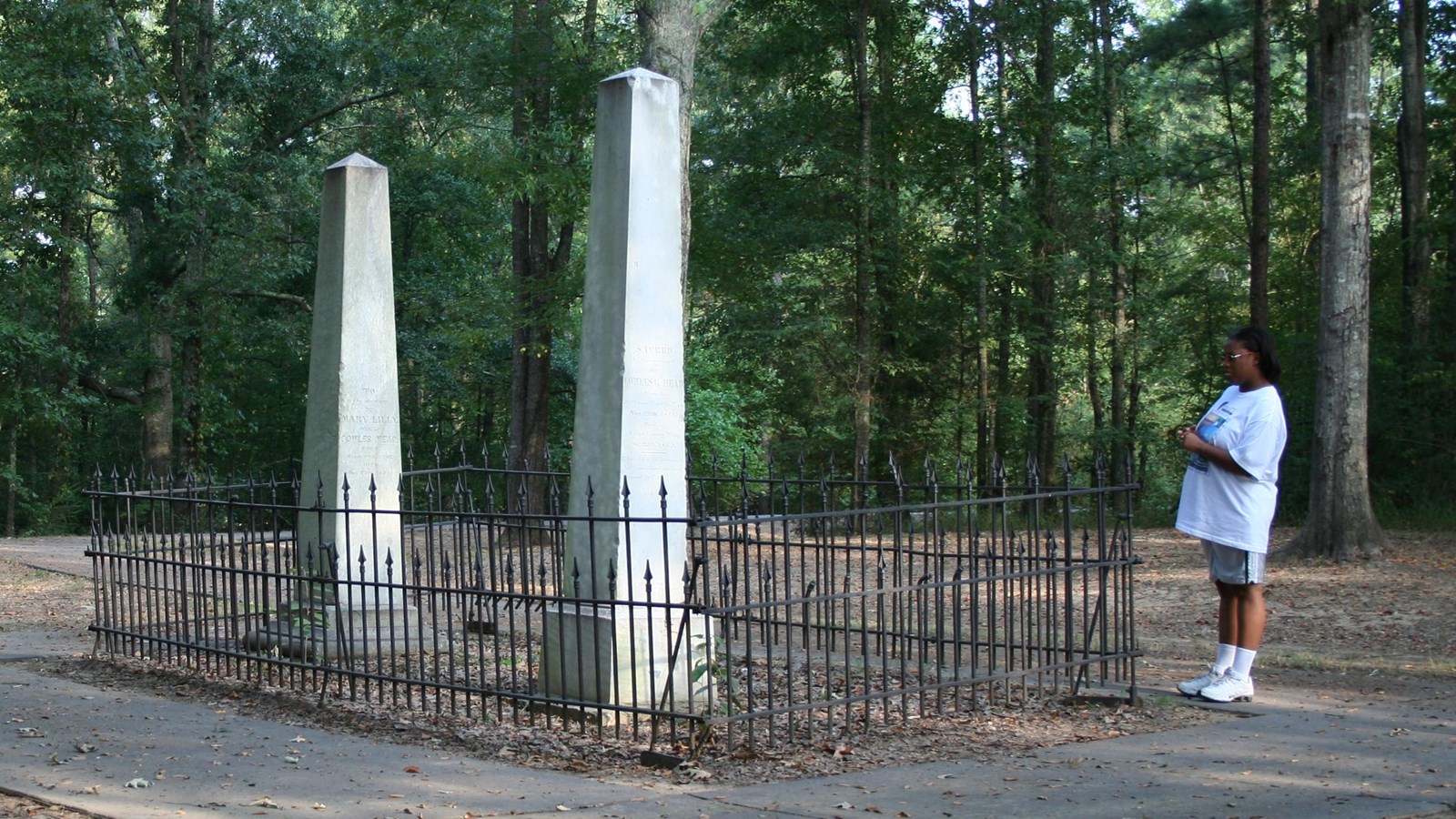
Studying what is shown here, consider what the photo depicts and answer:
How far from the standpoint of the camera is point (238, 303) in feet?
92.9

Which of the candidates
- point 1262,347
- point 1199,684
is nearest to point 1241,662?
point 1199,684

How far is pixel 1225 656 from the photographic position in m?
7.43

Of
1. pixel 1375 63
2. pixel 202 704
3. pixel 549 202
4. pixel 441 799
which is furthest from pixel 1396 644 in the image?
pixel 1375 63

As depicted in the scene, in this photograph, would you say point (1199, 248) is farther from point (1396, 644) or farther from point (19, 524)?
point (19, 524)

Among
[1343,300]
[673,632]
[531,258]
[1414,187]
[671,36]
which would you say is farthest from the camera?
[1414,187]

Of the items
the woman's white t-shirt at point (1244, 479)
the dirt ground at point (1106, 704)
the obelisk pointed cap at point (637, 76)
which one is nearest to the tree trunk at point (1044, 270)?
the dirt ground at point (1106, 704)

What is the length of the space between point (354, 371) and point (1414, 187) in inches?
791

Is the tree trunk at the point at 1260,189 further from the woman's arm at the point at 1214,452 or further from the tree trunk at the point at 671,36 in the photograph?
the woman's arm at the point at 1214,452

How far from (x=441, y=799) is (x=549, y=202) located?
15.5m

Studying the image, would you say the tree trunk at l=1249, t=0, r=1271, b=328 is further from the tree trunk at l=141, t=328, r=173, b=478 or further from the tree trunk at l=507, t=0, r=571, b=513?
the tree trunk at l=141, t=328, r=173, b=478

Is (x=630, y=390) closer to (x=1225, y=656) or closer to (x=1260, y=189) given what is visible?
(x=1225, y=656)

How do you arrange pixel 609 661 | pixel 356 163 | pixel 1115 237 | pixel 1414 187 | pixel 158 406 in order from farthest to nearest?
pixel 158 406 < pixel 1115 237 < pixel 1414 187 < pixel 356 163 < pixel 609 661

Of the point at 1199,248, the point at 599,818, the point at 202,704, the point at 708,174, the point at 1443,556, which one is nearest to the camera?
the point at 599,818

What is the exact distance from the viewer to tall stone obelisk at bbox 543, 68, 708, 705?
7129 millimetres
